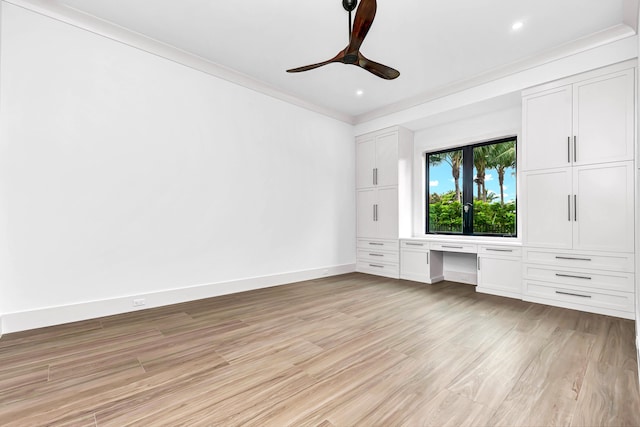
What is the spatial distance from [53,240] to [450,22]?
15.0 feet

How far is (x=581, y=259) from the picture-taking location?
3361mm

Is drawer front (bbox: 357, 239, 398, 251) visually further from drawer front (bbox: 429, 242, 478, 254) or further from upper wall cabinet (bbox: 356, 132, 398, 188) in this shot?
upper wall cabinet (bbox: 356, 132, 398, 188)

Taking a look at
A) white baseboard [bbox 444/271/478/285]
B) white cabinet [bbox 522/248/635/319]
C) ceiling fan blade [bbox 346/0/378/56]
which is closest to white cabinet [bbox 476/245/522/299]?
white cabinet [bbox 522/248/635/319]

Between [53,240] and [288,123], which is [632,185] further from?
[53,240]

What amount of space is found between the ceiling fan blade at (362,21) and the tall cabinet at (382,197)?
9.76 feet

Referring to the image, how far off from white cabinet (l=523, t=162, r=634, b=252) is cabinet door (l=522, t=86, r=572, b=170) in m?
0.15

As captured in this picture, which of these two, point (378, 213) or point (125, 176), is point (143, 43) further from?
point (378, 213)

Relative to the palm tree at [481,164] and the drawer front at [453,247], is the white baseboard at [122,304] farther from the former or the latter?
the palm tree at [481,164]

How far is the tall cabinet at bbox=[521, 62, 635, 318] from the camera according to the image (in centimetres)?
312

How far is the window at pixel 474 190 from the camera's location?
4680mm

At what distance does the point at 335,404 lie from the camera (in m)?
1.63

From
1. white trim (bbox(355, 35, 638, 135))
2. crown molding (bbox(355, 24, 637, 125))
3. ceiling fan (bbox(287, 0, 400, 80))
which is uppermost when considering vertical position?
crown molding (bbox(355, 24, 637, 125))

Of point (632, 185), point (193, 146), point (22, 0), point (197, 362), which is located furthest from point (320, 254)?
point (22, 0)

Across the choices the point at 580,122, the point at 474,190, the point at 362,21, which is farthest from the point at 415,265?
the point at 362,21
